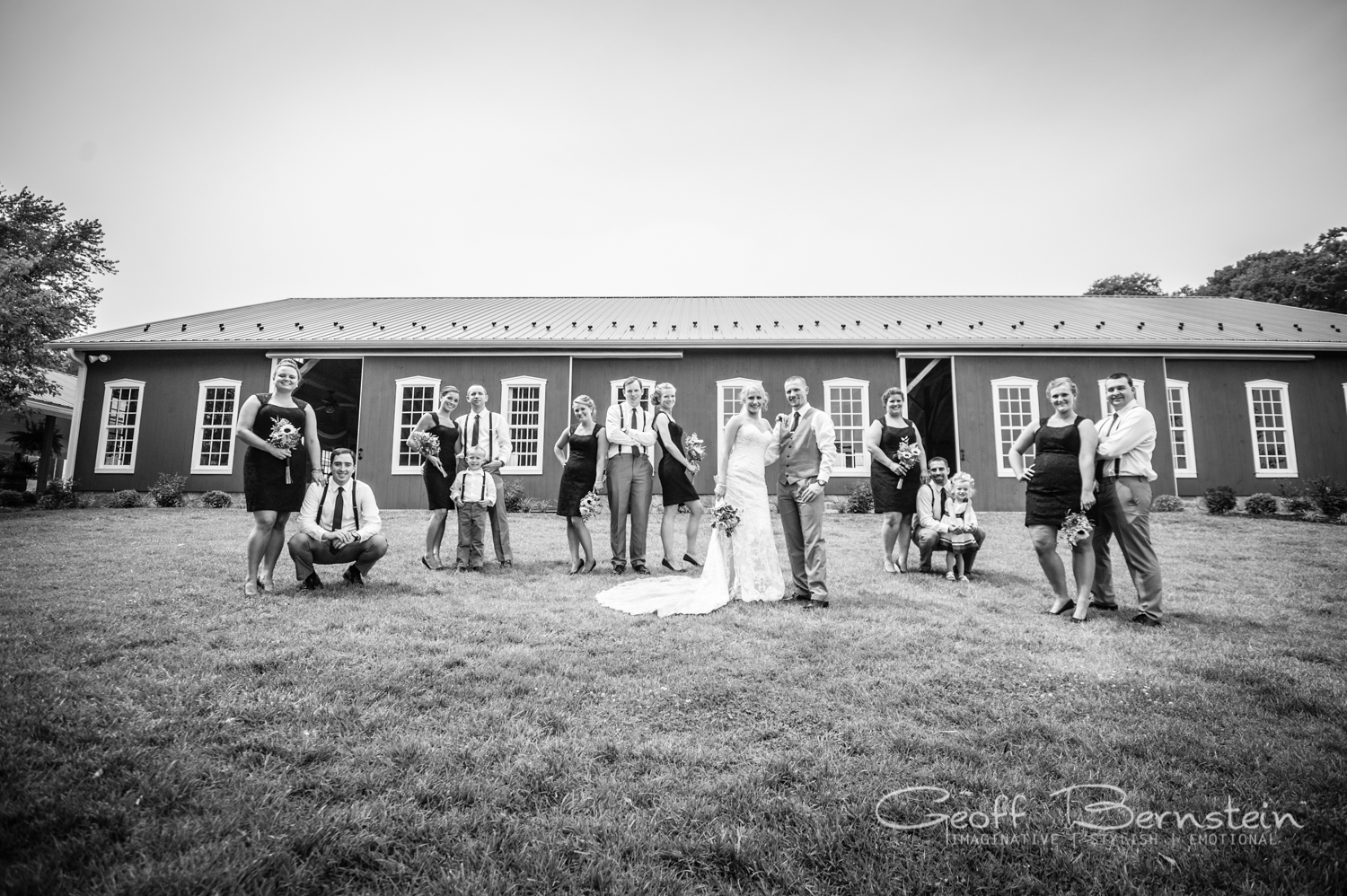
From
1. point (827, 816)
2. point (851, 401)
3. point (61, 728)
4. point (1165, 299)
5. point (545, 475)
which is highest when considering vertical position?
point (1165, 299)

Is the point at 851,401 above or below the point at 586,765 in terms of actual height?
above

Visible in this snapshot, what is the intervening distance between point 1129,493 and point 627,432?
15.4ft

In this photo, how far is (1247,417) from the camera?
14.8 metres

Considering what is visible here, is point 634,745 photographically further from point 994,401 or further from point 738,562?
point 994,401

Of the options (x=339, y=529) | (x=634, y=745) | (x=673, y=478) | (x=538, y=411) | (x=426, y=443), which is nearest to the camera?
(x=634, y=745)

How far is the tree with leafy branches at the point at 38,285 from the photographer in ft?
52.1

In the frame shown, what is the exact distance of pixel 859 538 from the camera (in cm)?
945

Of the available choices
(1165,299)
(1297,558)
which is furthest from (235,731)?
(1165,299)

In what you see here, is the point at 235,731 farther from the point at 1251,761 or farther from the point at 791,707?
the point at 1251,761

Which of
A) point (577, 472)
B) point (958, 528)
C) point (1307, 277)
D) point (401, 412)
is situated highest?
point (1307, 277)

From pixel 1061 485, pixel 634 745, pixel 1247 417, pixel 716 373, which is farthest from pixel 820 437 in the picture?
pixel 1247 417

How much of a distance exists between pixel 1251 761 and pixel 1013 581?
4121 mm

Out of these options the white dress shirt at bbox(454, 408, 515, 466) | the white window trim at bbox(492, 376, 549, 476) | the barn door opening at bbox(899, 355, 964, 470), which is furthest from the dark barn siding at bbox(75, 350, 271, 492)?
the barn door opening at bbox(899, 355, 964, 470)

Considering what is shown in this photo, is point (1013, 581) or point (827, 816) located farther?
point (1013, 581)
